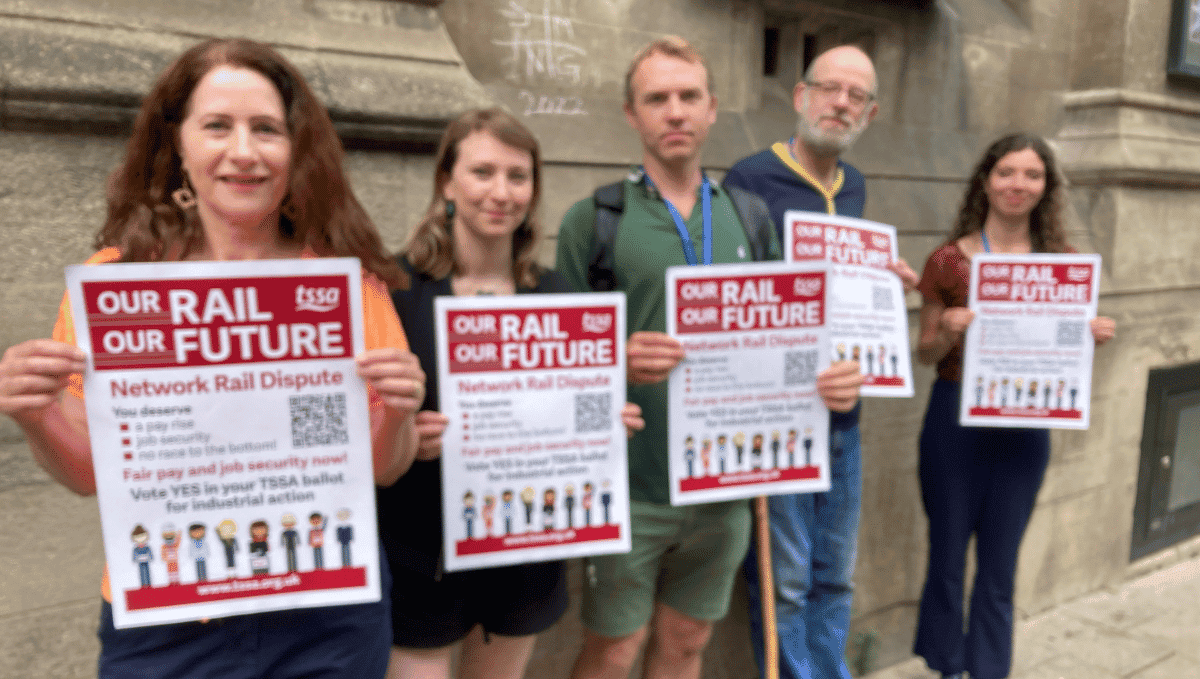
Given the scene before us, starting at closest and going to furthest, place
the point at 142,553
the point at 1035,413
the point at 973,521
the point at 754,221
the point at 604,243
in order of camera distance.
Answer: the point at 142,553 < the point at 604,243 < the point at 754,221 < the point at 1035,413 < the point at 973,521

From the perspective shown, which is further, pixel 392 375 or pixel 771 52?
pixel 771 52

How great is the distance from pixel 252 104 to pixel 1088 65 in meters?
4.55

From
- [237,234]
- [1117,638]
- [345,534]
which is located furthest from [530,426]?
[1117,638]

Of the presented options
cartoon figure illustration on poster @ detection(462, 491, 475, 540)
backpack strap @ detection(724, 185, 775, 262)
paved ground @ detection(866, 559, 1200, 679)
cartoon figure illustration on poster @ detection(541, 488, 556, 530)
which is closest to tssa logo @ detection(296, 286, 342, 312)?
cartoon figure illustration on poster @ detection(462, 491, 475, 540)

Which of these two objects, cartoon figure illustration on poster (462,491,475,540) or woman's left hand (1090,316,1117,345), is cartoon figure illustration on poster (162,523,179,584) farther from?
woman's left hand (1090,316,1117,345)

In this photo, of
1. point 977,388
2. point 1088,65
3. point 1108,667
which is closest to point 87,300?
point 977,388

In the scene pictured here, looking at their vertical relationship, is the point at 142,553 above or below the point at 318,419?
below

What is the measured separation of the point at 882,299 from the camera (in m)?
2.25

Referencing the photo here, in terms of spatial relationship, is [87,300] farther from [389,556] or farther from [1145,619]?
[1145,619]

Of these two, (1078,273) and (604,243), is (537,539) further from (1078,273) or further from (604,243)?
(1078,273)

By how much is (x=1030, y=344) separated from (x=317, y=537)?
2.46m

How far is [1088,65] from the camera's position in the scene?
416cm

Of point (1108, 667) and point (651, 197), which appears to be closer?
point (651, 197)

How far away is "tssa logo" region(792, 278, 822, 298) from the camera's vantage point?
1858 mm
